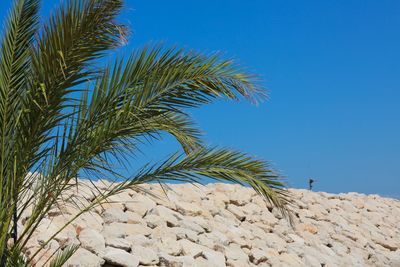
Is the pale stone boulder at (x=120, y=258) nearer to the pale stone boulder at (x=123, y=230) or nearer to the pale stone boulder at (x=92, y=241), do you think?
the pale stone boulder at (x=92, y=241)

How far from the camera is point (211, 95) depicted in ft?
19.0

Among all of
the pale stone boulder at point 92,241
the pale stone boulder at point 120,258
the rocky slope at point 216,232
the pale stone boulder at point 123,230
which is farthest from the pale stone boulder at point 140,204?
the pale stone boulder at point 120,258

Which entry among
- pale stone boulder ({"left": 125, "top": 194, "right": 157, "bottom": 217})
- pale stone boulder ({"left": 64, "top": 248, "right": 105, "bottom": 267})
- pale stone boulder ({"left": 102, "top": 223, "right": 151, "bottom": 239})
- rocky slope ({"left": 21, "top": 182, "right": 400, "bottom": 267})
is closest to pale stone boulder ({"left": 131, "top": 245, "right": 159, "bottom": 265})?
rocky slope ({"left": 21, "top": 182, "right": 400, "bottom": 267})

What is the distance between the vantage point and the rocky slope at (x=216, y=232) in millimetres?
7805

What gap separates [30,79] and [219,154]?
1911 millimetres

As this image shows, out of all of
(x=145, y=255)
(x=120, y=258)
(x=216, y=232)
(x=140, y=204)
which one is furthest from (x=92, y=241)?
(x=216, y=232)

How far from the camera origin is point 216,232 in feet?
31.7

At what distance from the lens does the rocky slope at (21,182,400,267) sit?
7.80 meters

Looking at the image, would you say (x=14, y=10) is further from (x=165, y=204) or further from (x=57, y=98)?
(x=165, y=204)

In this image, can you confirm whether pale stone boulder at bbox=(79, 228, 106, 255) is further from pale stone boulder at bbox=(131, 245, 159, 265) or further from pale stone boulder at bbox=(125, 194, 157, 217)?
pale stone boulder at bbox=(125, 194, 157, 217)

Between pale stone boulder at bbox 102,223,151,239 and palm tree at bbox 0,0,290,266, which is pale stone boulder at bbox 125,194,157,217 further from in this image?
palm tree at bbox 0,0,290,266

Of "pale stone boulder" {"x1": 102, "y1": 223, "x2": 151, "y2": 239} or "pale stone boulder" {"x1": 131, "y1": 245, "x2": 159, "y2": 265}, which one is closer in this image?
"pale stone boulder" {"x1": 131, "y1": 245, "x2": 159, "y2": 265}

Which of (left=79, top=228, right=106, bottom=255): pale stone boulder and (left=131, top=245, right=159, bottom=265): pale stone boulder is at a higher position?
(left=131, top=245, right=159, bottom=265): pale stone boulder

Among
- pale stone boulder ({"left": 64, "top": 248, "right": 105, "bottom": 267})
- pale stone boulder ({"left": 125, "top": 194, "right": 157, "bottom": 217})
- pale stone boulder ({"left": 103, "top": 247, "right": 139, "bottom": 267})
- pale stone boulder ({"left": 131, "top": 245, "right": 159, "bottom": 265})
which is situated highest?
pale stone boulder ({"left": 125, "top": 194, "right": 157, "bottom": 217})
